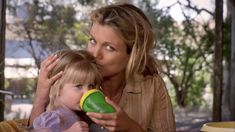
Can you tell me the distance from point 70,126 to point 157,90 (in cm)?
59

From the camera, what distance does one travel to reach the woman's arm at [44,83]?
157 centimetres

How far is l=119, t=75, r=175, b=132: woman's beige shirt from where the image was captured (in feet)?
6.05

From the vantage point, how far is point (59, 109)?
146cm

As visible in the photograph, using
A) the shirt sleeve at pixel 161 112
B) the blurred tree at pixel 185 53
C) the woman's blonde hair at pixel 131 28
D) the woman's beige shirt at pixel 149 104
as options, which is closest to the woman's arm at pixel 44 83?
the woman's blonde hair at pixel 131 28

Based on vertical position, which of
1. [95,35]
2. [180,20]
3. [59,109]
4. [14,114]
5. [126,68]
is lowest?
[14,114]

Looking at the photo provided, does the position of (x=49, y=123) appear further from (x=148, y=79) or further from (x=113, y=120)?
(x=148, y=79)

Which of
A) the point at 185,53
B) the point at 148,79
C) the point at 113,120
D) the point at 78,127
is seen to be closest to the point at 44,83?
the point at 78,127

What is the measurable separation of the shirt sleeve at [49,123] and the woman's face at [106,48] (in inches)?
10.6

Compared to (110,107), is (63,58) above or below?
above

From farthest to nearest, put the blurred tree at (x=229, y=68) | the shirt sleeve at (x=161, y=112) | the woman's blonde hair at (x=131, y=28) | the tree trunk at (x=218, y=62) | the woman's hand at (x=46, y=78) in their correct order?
the blurred tree at (x=229, y=68) < the tree trunk at (x=218, y=62) < the shirt sleeve at (x=161, y=112) < the woman's blonde hair at (x=131, y=28) < the woman's hand at (x=46, y=78)

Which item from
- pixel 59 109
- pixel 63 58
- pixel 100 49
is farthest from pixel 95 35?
pixel 59 109

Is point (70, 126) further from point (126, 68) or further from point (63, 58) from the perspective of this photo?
point (126, 68)

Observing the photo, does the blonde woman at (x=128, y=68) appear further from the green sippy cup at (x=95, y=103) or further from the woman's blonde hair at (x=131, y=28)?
the green sippy cup at (x=95, y=103)

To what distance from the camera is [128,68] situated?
5.84 feet
